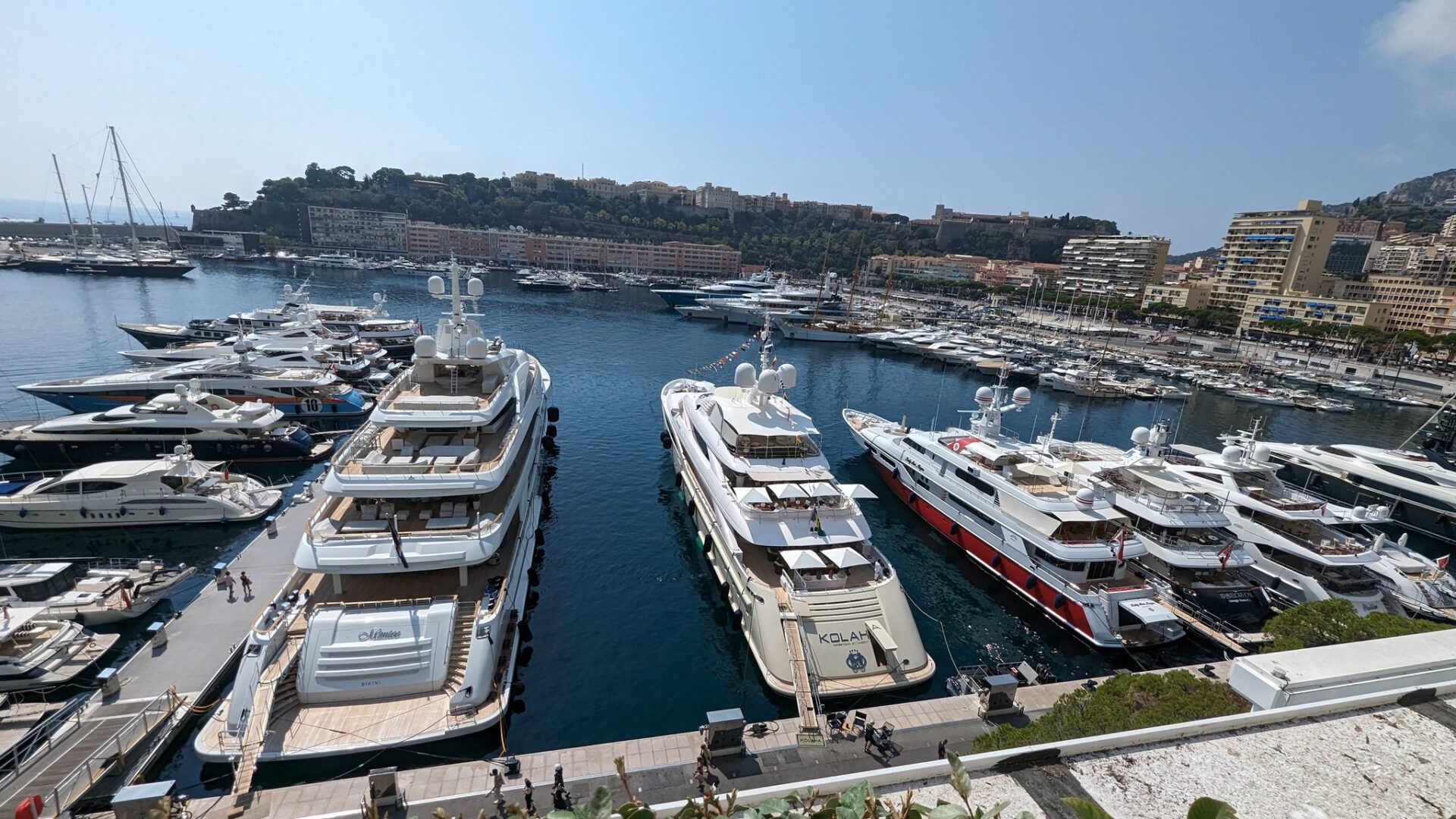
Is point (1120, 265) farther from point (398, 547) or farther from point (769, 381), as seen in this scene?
point (398, 547)

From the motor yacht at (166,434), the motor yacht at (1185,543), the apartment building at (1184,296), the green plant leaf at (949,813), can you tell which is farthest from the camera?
the apartment building at (1184,296)

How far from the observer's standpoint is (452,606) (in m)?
16.3

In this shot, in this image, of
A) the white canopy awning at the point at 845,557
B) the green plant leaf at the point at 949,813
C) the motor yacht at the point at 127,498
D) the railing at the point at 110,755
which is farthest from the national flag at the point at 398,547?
the motor yacht at the point at 127,498

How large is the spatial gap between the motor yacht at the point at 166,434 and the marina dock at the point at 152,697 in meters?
15.7

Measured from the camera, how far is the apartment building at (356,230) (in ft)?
589

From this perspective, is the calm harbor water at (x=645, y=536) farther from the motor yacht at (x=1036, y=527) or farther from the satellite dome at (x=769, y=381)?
the satellite dome at (x=769, y=381)

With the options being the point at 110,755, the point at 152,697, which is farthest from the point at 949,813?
the point at 152,697

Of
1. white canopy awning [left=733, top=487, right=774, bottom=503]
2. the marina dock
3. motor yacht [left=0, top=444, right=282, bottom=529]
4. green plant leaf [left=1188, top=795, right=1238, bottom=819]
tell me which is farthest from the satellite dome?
motor yacht [left=0, top=444, right=282, bottom=529]

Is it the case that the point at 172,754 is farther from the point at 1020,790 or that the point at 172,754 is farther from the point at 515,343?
the point at 515,343

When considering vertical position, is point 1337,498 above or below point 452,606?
below

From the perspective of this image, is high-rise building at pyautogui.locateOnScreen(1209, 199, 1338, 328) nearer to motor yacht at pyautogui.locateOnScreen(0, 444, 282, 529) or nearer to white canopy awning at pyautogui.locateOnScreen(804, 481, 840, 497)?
white canopy awning at pyautogui.locateOnScreen(804, 481, 840, 497)

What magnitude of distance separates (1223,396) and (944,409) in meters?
39.3

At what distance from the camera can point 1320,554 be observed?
24250 millimetres

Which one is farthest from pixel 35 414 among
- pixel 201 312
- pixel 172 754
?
pixel 201 312
